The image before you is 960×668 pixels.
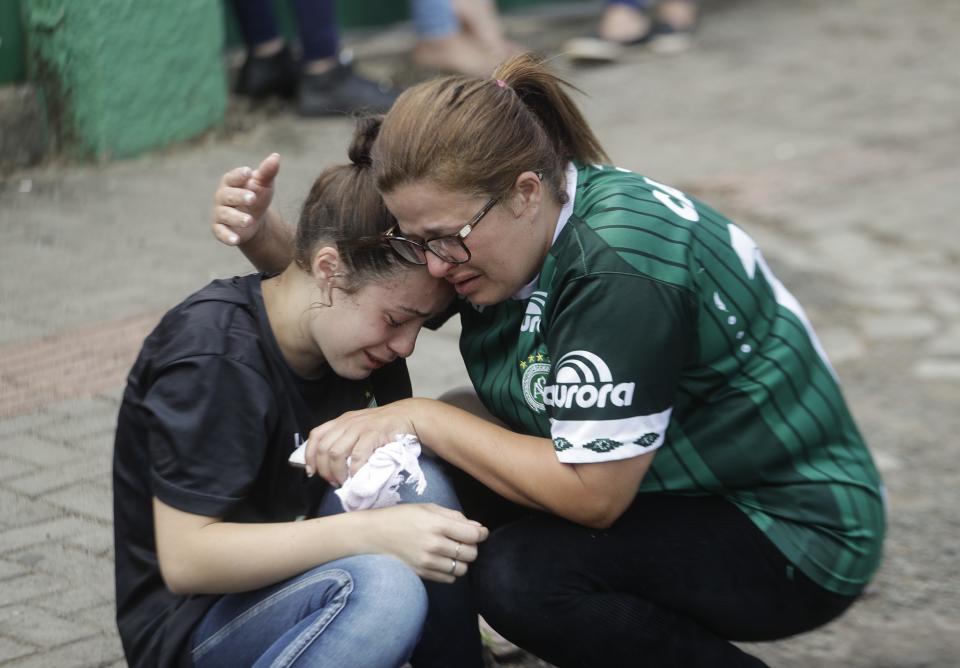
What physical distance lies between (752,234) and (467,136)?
10.8 ft

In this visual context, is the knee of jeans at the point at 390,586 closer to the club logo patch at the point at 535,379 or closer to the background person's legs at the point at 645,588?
the background person's legs at the point at 645,588

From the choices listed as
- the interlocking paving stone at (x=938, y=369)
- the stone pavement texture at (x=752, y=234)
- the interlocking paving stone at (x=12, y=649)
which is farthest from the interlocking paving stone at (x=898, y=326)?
the interlocking paving stone at (x=12, y=649)

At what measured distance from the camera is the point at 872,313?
4.68 meters

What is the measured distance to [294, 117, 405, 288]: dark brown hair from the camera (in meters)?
2.30

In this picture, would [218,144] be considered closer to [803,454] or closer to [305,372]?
[305,372]

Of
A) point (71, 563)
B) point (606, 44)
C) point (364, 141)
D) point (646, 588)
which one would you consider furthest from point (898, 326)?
point (606, 44)

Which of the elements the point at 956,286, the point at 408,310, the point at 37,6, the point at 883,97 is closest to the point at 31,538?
the point at 408,310

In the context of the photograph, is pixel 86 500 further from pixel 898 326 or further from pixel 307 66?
pixel 307 66

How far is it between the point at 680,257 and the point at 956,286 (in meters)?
2.97

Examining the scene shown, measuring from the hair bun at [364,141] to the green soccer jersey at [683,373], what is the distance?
36cm

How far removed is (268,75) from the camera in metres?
6.15

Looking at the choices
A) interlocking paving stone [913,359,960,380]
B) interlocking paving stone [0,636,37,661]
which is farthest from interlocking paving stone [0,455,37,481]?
interlocking paving stone [913,359,960,380]

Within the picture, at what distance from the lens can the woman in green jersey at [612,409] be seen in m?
2.18

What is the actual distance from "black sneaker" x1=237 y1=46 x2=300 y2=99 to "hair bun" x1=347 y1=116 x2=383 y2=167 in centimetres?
390
